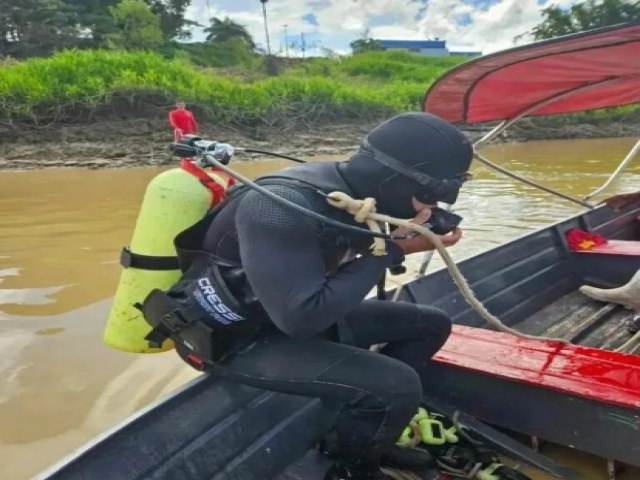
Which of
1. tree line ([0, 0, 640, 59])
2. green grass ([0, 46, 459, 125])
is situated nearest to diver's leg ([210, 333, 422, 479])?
green grass ([0, 46, 459, 125])

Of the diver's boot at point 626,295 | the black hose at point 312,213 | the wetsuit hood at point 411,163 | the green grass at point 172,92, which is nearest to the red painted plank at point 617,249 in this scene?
the diver's boot at point 626,295

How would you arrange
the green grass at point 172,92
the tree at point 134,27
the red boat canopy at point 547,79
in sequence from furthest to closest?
the tree at point 134,27 → the green grass at point 172,92 → the red boat canopy at point 547,79

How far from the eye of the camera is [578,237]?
5.21m

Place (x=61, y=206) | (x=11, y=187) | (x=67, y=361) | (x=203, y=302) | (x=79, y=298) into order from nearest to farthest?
(x=203, y=302) → (x=67, y=361) → (x=79, y=298) → (x=61, y=206) → (x=11, y=187)

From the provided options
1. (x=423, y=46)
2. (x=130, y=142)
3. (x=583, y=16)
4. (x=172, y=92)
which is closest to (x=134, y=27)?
(x=172, y=92)

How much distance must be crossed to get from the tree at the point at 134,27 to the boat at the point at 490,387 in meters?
27.7

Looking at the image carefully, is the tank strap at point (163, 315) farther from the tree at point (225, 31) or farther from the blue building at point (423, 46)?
the blue building at point (423, 46)

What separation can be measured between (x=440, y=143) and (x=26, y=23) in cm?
3067

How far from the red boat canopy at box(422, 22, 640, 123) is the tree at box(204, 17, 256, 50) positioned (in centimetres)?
3824

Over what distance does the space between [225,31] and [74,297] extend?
37.9m

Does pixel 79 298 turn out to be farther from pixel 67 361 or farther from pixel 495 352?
pixel 495 352

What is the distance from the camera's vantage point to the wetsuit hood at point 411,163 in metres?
2.00

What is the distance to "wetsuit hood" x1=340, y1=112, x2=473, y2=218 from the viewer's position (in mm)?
1997

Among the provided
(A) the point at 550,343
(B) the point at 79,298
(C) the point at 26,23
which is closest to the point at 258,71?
(C) the point at 26,23
